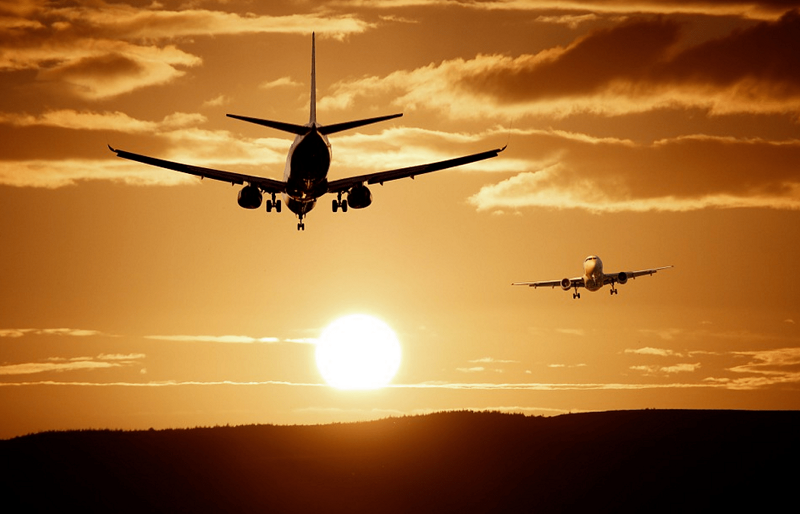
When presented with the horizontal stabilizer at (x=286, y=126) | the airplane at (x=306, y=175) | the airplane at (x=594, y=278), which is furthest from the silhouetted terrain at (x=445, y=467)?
the horizontal stabilizer at (x=286, y=126)

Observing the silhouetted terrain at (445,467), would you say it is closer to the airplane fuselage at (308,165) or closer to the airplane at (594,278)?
the airplane at (594,278)

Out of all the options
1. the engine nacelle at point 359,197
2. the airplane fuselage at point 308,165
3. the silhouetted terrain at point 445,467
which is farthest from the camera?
the silhouetted terrain at point 445,467

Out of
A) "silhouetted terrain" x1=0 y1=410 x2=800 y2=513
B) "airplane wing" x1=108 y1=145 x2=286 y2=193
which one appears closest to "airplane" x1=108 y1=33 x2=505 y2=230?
"airplane wing" x1=108 y1=145 x2=286 y2=193

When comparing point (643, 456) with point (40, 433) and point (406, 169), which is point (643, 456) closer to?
point (406, 169)

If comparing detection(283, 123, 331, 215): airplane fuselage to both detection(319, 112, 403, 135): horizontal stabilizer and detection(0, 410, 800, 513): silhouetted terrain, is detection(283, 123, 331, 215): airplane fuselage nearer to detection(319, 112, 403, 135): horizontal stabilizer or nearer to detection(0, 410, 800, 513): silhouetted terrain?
detection(319, 112, 403, 135): horizontal stabilizer

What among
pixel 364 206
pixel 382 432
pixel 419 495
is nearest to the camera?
pixel 364 206

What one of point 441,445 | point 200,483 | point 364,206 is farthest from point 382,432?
point 364,206

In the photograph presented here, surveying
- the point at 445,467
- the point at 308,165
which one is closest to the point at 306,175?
the point at 308,165
